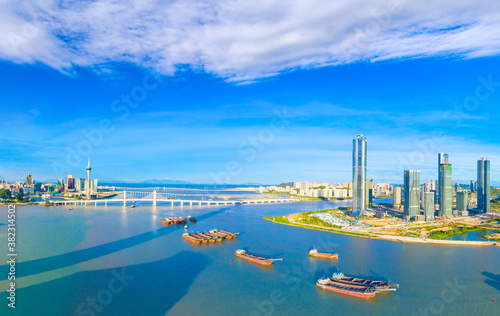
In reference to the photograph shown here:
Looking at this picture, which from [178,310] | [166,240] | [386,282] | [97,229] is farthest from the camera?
[97,229]

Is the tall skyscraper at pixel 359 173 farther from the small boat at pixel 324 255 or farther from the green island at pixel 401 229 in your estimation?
the small boat at pixel 324 255

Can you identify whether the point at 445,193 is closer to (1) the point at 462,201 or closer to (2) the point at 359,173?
(1) the point at 462,201

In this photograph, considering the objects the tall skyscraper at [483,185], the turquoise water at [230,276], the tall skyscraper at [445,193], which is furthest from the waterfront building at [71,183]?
the tall skyscraper at [483,185]

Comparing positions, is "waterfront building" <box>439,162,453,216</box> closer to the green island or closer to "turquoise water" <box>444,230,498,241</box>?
the green island

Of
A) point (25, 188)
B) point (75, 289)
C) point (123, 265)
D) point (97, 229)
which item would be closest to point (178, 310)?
point (75, 289)

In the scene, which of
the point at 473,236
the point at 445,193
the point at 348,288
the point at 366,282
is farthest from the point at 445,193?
the point at 348,288

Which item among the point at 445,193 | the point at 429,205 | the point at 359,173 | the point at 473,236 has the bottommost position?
the point at 473,236

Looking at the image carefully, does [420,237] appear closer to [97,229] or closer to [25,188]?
[97,229]
